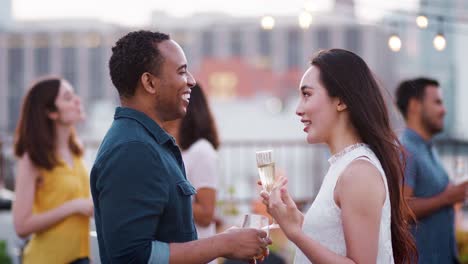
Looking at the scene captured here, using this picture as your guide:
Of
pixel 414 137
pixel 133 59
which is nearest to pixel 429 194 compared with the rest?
→ pixel 414 137

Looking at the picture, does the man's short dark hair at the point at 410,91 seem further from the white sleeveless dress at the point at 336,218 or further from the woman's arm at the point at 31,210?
the white sleeveless dress at the point at 336,218

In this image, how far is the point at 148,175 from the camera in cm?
224

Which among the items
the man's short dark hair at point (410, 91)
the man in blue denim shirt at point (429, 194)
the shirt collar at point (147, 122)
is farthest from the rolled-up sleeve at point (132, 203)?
the man's short dark hair at point (410, 91)

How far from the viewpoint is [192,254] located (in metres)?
2.31

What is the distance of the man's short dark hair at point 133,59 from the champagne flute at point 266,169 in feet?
1.38

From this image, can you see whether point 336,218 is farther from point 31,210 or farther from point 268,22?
point 268,22

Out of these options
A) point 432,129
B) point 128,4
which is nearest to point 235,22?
point 128,4

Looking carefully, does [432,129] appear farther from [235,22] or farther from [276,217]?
[235,22]

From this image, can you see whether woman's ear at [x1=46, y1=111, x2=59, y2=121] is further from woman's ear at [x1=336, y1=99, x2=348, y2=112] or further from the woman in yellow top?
woman's ear at [x1=336, y1=99, x2=348, y2=112]

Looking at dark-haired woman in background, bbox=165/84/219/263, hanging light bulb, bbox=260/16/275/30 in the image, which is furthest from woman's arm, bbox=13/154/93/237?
hanging light bulb, bbox=260/16/275/30

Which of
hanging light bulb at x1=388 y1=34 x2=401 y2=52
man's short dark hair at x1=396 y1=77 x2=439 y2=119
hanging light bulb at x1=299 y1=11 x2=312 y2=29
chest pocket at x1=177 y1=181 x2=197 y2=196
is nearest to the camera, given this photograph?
chest pocket at x1=177 y1=181 x2=197 y2=196

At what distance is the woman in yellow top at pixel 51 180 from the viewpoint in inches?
156

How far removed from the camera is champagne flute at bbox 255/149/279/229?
2.53 metres

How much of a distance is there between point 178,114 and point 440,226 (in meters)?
2.18
